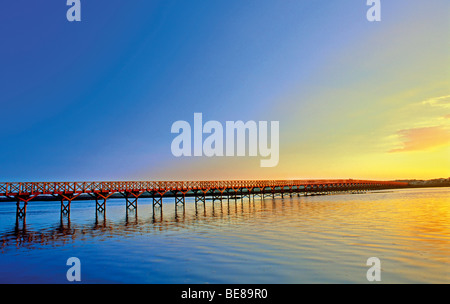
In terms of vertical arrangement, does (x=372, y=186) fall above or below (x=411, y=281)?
below

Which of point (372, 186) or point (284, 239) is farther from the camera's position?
point (372, 186)

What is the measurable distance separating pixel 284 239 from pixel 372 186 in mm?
129725

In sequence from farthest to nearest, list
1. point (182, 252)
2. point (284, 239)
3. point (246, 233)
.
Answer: point (246, 233), point (284, 239), point (182, 252)

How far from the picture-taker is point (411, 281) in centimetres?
911

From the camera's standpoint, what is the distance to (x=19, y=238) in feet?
65.2

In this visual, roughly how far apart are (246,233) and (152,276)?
31.3 feet

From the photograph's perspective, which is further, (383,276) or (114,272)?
(114,272)
